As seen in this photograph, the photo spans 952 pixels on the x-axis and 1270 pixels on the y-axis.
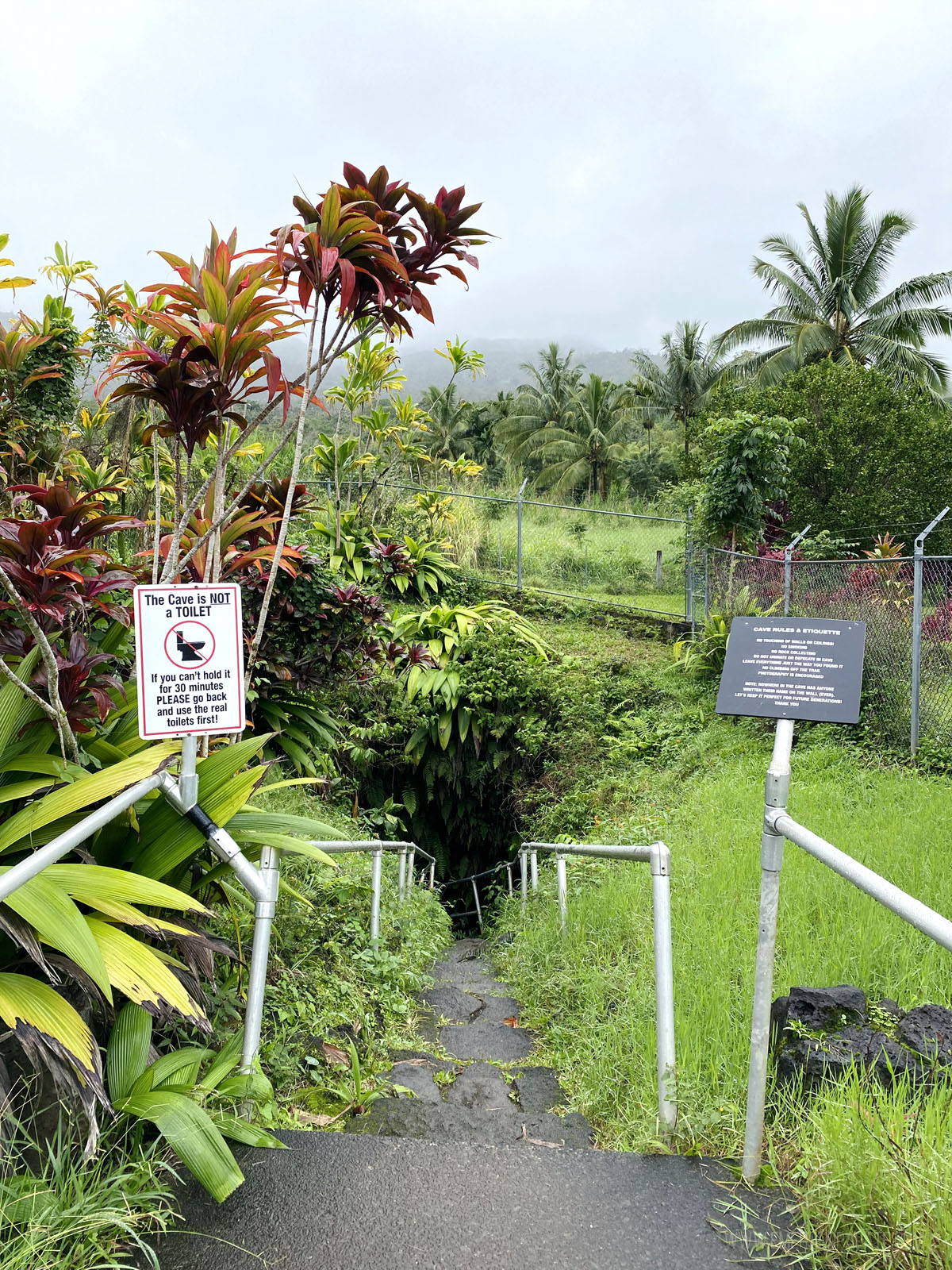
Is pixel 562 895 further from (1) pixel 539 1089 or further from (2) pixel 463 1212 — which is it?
(2) pixel 463 1212

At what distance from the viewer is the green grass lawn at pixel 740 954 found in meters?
1.78

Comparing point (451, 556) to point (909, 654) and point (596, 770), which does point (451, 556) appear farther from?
point (909, 654)

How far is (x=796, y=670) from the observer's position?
2258mm

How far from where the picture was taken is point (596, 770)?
8125mm

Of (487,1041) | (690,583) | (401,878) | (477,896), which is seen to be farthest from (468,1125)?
(690,583)

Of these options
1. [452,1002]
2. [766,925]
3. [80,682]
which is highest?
[80,682]

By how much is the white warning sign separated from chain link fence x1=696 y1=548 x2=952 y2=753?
14.7ft

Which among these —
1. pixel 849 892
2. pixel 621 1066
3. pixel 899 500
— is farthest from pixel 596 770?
pixel 899 500

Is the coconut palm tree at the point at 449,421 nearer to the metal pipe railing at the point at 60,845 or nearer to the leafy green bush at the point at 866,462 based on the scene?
the leafy green bush at the point at 866,462

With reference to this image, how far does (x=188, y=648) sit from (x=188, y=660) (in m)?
0.03

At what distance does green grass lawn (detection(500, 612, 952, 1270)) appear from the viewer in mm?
1777

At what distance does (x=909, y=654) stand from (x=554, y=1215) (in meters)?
6.09

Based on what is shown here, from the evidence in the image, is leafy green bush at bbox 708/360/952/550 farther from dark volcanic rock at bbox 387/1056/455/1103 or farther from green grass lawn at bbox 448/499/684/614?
dark volcanic rock at bbox 387/1056/455/1103

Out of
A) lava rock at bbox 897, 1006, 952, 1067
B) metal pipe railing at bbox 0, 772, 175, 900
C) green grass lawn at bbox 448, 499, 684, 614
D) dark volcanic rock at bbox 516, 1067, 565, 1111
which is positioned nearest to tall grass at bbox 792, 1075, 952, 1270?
lava rock at bbox 897, 1006, 952, 1067
